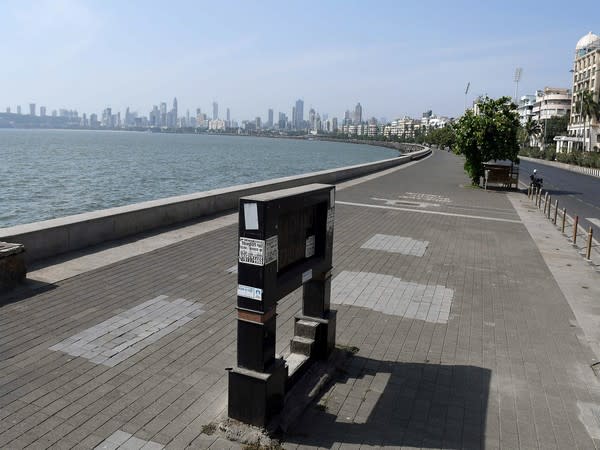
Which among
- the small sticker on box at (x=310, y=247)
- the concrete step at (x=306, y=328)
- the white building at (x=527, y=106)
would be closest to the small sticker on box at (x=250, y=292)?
the small sticker on box at (x=310, y=247)

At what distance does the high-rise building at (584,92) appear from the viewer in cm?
9031

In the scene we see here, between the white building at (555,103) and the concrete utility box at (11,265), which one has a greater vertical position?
the white building at (555,103)

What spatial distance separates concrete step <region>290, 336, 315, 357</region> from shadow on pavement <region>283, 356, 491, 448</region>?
443 millimetres

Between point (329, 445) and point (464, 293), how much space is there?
512 cm

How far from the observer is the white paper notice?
454cm

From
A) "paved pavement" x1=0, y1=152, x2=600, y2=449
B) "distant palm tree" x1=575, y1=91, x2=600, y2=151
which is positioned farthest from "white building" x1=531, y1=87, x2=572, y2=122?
"paved pavement" x1=0, y1=152, x2=600, y2=449

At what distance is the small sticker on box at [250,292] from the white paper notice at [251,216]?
510mm

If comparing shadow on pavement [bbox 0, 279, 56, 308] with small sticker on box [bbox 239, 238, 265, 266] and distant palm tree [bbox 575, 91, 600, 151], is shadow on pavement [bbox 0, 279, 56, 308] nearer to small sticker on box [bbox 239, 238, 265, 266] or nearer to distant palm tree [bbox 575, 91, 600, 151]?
small sticker on box [bbox 239, 238, 265, 266]

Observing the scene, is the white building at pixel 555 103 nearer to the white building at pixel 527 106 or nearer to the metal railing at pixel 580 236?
the white building at pixel 527 106

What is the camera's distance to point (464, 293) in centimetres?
894

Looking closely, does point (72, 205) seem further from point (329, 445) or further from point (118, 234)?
point (329, 445)

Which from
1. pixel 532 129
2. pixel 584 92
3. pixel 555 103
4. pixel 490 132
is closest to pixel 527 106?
pixel 555 103

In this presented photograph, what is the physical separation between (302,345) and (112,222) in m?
6.57

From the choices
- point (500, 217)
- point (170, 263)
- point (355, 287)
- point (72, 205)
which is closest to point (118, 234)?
point (170, 263)
